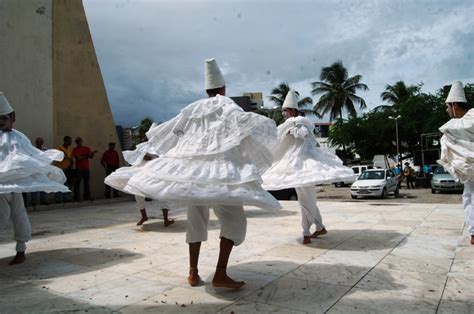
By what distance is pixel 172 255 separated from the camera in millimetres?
4645

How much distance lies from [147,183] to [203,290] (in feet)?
3.28

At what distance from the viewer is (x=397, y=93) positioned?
47.0m

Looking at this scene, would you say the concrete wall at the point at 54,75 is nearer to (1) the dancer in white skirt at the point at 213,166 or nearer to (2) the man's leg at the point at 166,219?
(2) the man's leg at the point at 166,219

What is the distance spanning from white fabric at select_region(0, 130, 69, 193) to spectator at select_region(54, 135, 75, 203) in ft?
21.5

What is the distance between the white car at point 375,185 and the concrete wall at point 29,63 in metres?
14.0

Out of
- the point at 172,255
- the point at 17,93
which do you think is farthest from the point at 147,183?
the point at 17,93

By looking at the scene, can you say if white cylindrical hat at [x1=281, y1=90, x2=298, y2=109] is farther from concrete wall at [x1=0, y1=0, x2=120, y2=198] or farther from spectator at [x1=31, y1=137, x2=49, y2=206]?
concrete wall at [x1=0, y1=0, x2=120, y2=198]

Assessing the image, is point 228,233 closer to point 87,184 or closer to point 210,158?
point 210,158

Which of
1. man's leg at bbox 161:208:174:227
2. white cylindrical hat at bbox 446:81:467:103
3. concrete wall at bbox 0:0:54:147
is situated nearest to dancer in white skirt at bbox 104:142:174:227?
man's leg at bbox 161:208:174:227

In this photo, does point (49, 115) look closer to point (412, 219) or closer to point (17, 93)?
point (17, 93)

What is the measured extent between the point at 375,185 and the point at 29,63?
1544cm

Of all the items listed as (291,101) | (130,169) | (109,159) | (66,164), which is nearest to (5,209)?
(130,169)

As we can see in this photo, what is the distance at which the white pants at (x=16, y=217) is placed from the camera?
4453 mm

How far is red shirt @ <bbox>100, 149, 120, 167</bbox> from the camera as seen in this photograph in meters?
12.7
